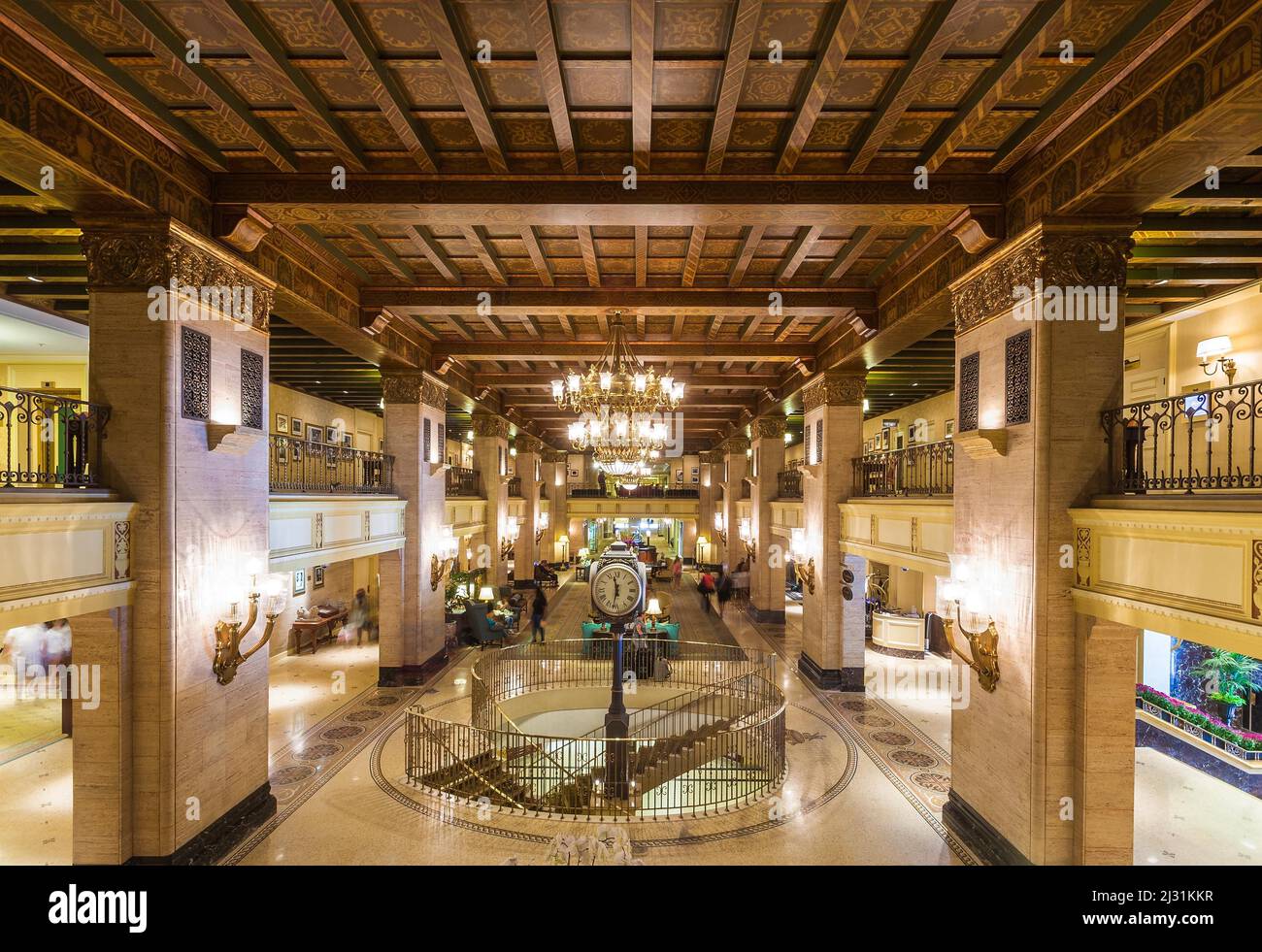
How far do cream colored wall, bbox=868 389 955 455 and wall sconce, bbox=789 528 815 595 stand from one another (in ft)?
14.1

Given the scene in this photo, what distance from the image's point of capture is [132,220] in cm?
541

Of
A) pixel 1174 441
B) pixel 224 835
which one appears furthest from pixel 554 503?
pixel 1174 441

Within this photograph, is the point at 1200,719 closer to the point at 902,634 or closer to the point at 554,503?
the point at 902,634

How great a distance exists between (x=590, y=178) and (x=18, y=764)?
10.5m

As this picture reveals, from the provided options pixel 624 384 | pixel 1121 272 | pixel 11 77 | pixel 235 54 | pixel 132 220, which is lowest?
pixel 624 384

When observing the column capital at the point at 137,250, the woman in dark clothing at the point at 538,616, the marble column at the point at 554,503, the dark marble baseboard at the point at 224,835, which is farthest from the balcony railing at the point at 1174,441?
the marble column at the point at 554,503

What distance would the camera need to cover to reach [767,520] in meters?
16.8

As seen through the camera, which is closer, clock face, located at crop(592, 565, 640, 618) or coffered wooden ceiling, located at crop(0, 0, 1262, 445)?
coffered wooden ceiling, located at crop(0, 0, 1262, 445)

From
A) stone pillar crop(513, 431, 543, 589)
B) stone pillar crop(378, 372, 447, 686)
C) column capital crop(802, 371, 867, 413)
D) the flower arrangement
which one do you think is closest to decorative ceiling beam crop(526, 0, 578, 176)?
stone pillar crop(378, 372, 447, 686)

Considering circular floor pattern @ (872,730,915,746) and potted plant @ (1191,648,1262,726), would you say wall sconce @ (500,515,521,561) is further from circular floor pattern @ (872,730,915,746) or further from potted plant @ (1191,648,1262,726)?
potted plant @ (1191,648,1262,726)

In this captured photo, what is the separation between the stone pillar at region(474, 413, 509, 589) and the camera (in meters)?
17.3

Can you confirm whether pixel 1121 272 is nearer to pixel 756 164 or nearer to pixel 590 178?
pixel 756 164

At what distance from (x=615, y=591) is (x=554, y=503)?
2135 centimetres

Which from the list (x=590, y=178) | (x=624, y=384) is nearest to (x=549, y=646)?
(x=624, y=384)
